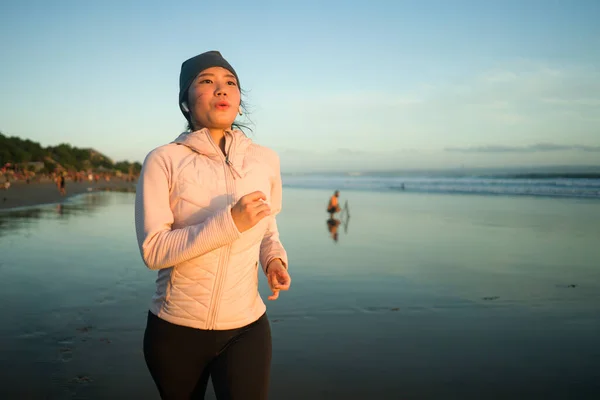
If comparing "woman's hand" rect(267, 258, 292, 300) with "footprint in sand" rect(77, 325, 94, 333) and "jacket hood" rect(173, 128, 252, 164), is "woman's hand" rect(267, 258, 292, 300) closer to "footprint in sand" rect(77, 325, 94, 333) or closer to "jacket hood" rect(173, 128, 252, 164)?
"jacket hood" rect(173, 128, 252, 164)

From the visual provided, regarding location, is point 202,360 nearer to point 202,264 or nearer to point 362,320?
point 202,264

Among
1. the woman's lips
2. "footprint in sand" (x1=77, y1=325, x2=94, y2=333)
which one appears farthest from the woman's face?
"footprint in sand" (x1=77, y1=325, x2=94, y2=333)

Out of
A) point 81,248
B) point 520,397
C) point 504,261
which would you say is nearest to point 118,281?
point 81,248

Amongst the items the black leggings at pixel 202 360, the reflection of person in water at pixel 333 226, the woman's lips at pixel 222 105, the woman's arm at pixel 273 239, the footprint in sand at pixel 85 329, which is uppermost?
the woman's lips at pixel 222 105

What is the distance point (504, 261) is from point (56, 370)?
29.7ft

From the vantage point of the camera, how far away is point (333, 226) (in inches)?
649

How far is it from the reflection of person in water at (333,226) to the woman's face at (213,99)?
36.5 feet

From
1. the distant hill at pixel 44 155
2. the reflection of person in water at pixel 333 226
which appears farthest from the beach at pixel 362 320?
the distant hill at pixel 44 155

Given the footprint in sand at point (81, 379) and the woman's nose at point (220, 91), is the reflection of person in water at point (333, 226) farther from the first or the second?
the woman's nose at point (220, 91)

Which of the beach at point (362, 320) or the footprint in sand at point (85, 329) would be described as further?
the footprint in sand at point (85, 329)

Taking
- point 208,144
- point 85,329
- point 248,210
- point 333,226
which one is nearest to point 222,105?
point 208,144

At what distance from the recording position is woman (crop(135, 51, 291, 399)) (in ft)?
6.12

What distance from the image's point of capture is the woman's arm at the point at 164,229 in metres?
1.84

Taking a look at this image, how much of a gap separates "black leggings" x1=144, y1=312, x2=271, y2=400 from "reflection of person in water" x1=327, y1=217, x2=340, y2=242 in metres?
11.2
